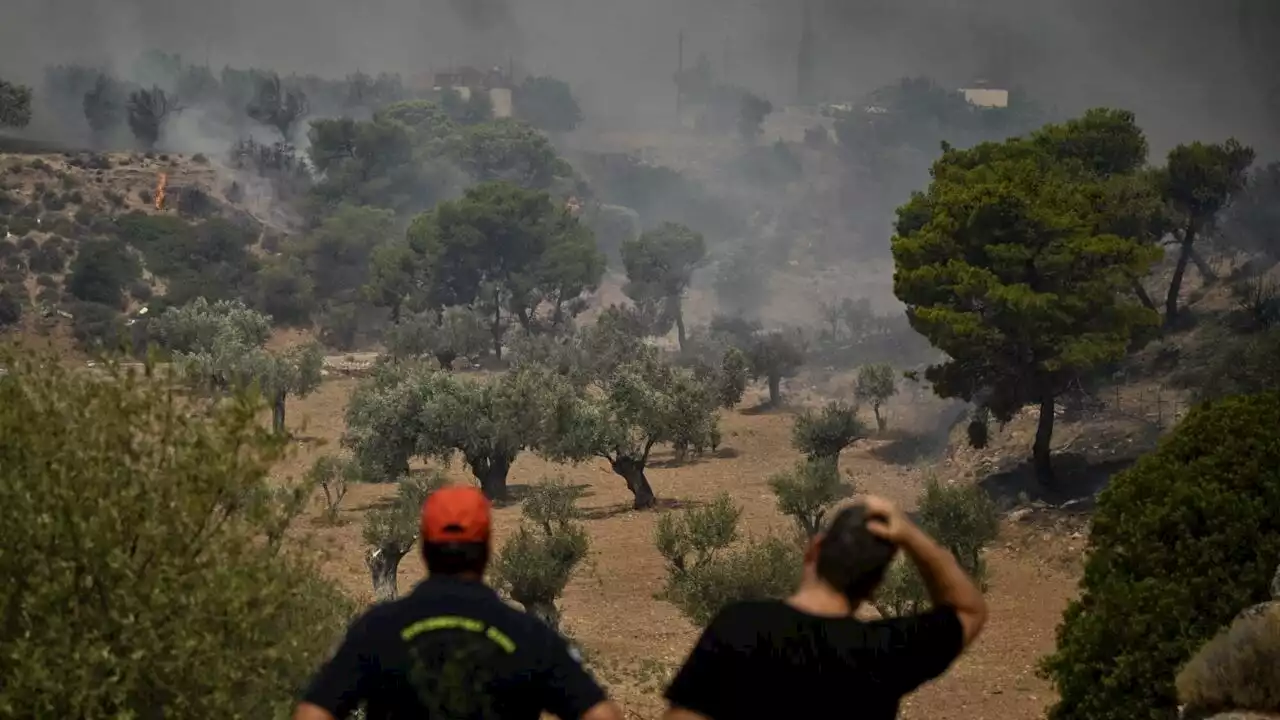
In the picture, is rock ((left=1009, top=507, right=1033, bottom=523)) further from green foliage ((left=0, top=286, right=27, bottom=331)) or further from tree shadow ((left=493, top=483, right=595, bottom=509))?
green foliage ((left=0, top=286, right=27, bottom=331))

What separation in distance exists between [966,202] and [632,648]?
49.7 ft

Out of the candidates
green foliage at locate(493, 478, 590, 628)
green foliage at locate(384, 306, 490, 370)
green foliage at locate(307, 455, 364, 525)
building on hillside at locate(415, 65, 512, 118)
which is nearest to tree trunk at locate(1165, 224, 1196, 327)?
green foliage at locate(307, 455, 364, 525)

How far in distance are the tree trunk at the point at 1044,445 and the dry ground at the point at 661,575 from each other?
2.39 m

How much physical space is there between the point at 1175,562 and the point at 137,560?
8.69 m

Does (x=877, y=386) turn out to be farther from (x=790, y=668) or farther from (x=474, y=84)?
(x=474, y=84)

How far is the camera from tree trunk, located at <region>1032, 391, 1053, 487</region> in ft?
104

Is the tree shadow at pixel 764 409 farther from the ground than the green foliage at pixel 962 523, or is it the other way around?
the green foliage at pixel 962 523

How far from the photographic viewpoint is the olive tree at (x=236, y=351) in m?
40.8

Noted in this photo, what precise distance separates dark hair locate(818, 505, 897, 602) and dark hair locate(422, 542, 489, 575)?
0.94 meters

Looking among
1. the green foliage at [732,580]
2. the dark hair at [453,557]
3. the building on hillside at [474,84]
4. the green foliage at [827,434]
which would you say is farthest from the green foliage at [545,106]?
the dark hair at [453,557]

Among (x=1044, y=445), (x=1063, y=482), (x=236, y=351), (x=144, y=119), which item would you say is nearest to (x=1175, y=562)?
(x=1044, y=445)

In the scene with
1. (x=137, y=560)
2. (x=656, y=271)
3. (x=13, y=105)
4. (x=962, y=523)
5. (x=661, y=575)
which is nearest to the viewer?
(x=137, y=560)

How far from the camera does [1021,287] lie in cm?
3047

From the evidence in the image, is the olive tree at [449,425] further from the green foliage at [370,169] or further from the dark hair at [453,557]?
the green foliage at [370,169]
